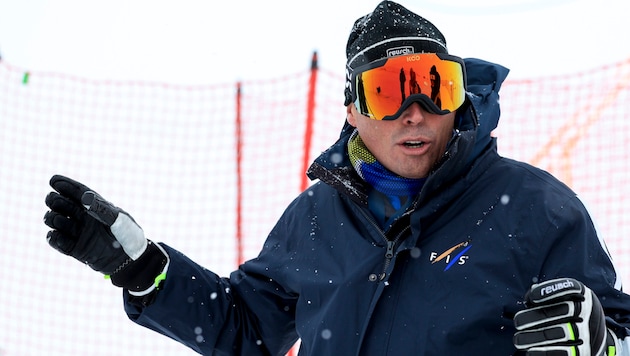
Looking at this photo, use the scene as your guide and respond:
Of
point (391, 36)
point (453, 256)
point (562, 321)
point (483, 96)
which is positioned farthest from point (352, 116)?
point (562, 321)

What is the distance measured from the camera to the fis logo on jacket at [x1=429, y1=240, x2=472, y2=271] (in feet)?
7.47

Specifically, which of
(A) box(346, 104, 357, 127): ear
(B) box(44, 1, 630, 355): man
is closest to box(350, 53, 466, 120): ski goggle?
(B) box(44, 1, 630, 355): man

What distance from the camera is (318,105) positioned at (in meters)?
7.23

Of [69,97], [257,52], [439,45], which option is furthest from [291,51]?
[439,45]

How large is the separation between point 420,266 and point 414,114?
19.6 inches

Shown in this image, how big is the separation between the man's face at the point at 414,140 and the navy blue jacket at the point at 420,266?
3.7 inches

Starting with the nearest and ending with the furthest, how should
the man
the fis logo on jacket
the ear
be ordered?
the man, the fis logo on jacket, the ear

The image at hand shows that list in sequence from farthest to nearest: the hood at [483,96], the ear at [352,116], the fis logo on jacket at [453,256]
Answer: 1. the ear at [352,116]
2. the hood at [483,96]
3. the fis logo on jacket at [453,256]

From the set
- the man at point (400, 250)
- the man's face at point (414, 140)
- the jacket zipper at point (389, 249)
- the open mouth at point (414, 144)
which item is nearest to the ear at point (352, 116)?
the man at point (400, 250)

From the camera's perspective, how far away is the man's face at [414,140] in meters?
2.51

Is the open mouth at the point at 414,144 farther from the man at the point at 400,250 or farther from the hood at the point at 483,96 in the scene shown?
the hood at the point at 483,96

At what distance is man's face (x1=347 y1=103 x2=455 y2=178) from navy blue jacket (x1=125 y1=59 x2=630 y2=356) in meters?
0.09

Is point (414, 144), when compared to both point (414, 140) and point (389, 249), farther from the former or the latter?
point (389, 249)

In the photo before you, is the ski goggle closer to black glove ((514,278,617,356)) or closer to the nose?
the nose
